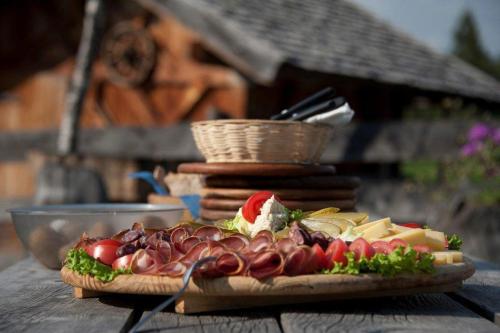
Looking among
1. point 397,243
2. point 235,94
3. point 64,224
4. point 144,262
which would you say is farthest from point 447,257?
point 235,94

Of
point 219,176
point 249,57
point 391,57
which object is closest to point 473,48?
point 391,57

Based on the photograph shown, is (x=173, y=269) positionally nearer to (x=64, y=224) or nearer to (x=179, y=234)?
(x=179, y=234)

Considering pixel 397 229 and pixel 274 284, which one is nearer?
pixel 274 284

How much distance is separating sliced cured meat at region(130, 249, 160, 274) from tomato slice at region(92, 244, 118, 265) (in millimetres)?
104

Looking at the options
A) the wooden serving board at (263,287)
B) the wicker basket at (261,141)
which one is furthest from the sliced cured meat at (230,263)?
the wicker basket at (261,141)

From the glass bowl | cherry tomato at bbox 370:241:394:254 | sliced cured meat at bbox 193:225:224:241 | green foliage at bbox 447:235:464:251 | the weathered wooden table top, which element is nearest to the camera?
the weathered wooden table top

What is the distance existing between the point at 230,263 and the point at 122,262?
0.28 meters

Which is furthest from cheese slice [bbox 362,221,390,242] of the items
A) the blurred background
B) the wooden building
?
the wooden building

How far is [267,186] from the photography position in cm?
261

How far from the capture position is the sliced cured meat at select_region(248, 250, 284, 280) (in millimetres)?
1600

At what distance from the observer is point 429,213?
551cm

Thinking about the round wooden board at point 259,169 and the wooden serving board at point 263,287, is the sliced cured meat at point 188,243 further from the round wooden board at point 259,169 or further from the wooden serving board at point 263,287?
the round wooden board at point 259,169

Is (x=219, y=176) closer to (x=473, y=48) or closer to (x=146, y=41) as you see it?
(x=146, y=41)

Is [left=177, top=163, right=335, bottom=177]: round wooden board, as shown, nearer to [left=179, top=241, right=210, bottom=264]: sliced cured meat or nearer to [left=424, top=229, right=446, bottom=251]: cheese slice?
[left=424, top=229, right=446, bottom=251]: cheese slice
